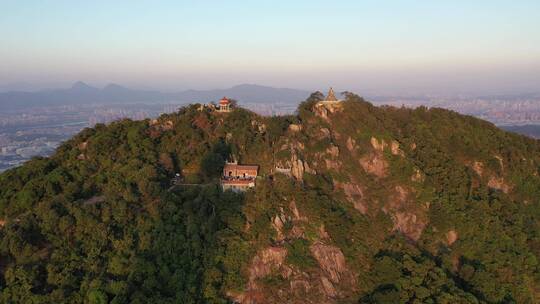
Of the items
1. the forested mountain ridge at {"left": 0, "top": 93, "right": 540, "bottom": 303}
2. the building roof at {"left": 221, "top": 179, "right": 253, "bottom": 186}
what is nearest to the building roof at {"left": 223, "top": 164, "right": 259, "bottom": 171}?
the forested mountain ridge at {"left": 0, "top": 93, "right": 540, "bottom": 303}

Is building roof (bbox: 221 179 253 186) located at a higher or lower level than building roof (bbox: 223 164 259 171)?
lower

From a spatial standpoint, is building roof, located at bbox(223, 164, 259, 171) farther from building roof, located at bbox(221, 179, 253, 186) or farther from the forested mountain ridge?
building roof, located at bbox(221, 179, 253, 186)

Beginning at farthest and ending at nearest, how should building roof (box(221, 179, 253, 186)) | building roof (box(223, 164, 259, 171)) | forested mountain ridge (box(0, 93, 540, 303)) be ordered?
building roof (box(223, 164, 259, 171)), building roof (box(221, 179, 253, 186)), forested mountain ridge (box(0, 93, 540, 303))

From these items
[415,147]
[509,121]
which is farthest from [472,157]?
[509,121]

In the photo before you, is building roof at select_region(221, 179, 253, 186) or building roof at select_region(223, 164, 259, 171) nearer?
building roof at select_region(221, 179, 253, 186)

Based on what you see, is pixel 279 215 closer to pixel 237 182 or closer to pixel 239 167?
pixel 237 182

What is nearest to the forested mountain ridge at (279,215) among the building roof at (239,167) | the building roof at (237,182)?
the building roof at (239,167)

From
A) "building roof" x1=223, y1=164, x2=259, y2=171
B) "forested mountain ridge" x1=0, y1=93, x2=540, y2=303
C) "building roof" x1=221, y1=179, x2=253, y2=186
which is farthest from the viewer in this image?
"building roof" x1=223, y1=164, x2=259, y2=171

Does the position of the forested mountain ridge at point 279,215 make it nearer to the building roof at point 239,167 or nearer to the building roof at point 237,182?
the building roof at point 239,167

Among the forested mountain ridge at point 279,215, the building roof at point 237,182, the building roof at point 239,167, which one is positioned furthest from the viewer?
the building roof at point 239,167
